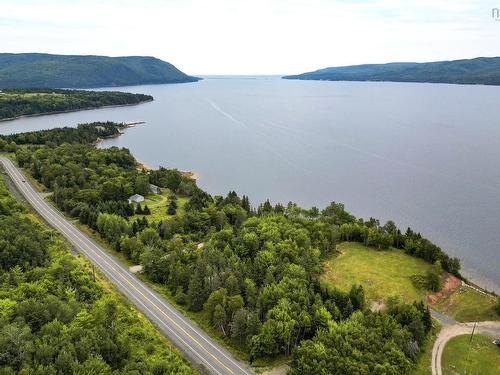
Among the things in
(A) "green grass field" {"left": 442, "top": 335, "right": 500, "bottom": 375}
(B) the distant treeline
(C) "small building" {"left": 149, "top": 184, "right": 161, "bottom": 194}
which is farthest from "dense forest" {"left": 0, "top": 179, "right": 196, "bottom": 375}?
(B) the distant treeline

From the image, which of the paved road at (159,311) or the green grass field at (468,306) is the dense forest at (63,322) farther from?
the green grass field at (468,306)

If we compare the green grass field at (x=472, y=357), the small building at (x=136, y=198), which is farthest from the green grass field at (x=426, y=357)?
the small building at (x=136, y=198)

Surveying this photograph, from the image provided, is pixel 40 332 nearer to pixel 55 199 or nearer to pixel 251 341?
pixel 251 341

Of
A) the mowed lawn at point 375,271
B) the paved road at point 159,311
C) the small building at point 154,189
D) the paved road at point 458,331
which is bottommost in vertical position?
the paved road at point 458,331

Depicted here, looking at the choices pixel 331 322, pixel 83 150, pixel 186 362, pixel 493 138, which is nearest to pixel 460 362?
pixel 331 322

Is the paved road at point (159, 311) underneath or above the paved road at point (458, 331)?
above

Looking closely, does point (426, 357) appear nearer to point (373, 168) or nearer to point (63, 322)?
point (63, 322)
